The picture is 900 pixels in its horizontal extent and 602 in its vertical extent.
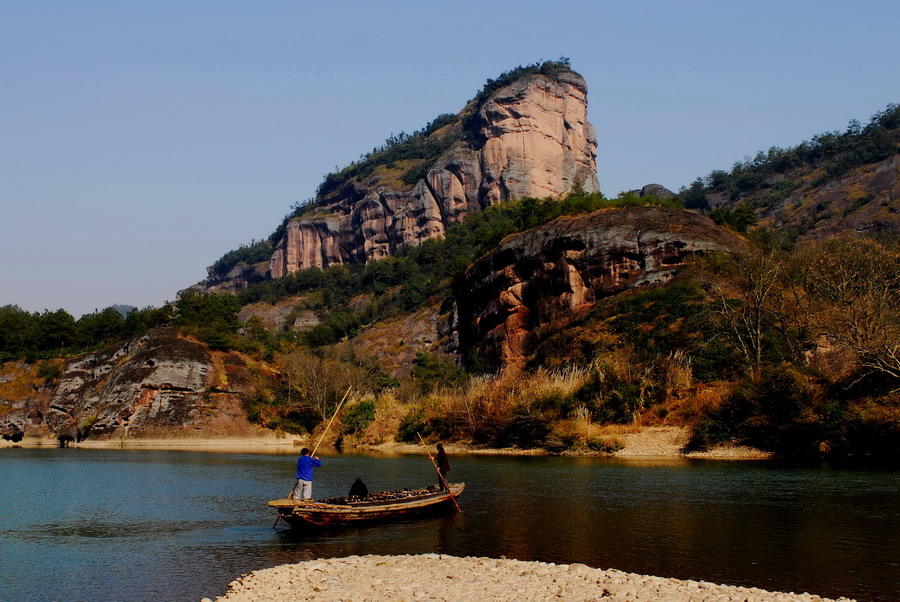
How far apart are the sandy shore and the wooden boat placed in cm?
513

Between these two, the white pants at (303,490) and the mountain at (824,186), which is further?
the mountain at (824,186)

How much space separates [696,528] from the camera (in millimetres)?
21094

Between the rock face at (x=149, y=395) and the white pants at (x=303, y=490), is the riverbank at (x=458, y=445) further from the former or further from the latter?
the white pants at (x=303, y=490)

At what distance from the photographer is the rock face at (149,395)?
77.8m

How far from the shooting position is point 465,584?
49.0 ft

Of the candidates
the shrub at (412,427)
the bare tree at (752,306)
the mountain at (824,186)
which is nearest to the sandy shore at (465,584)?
the bare tree at (752,306)

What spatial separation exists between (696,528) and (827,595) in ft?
22.5

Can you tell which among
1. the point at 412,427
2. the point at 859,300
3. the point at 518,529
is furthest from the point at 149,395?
the point at 518,529

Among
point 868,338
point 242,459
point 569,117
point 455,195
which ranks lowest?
point 242,459

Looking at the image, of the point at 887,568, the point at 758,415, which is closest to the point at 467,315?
the point at 758,415

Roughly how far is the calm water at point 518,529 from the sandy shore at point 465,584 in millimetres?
1326

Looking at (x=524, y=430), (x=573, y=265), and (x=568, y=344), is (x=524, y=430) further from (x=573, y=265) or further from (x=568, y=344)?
(x=573, y=265)

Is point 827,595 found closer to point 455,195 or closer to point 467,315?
point 467,315

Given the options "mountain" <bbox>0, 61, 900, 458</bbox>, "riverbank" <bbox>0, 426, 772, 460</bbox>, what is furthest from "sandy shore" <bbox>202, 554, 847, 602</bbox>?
"riverbank" <bbox>0, 426, 772, 460</bbox>
